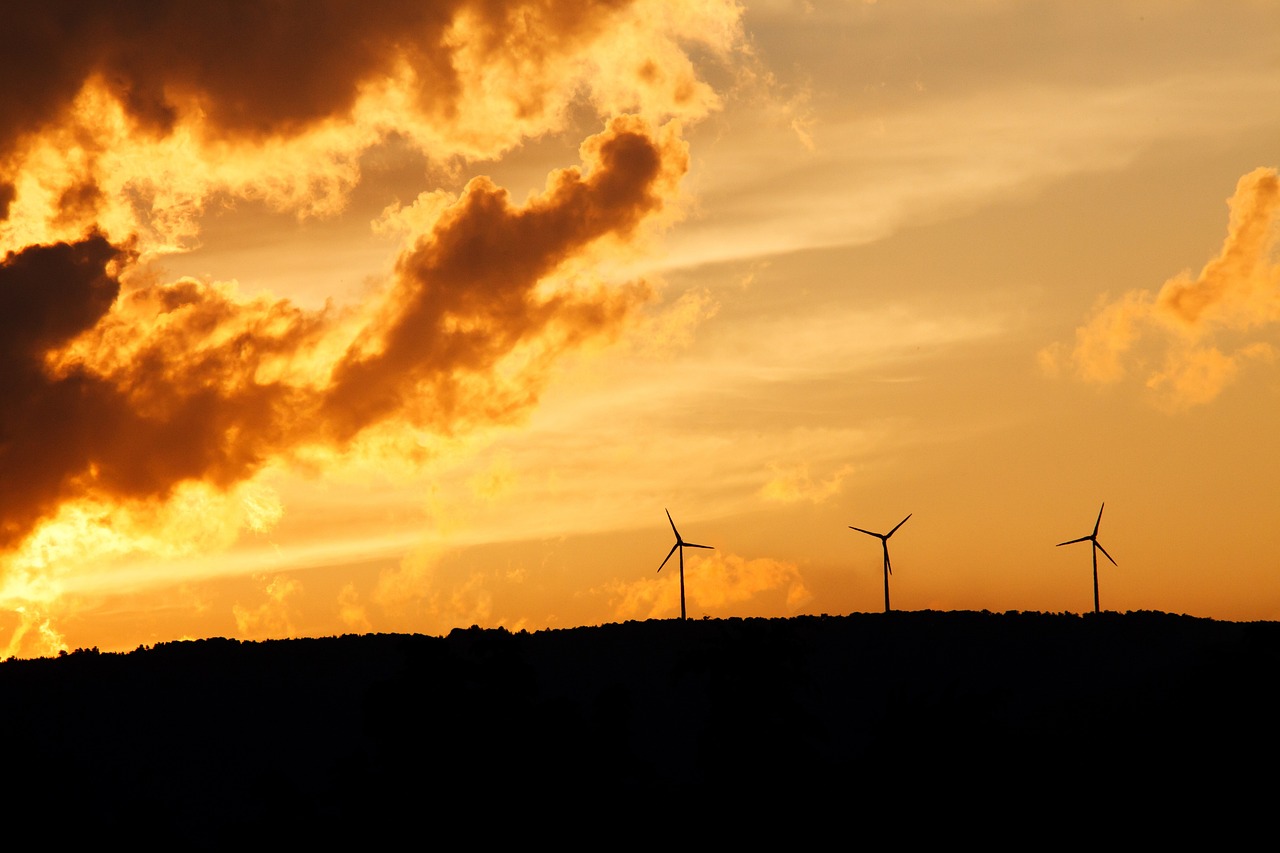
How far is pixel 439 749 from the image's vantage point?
82062mm

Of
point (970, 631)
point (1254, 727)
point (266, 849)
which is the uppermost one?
point (970, 631)

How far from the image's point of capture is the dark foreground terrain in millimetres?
82562

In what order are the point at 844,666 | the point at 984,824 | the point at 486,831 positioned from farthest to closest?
the point at 844,666 < the point at 984,824 < the point at 486,831

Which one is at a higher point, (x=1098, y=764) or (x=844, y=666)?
(x=844, y=666)

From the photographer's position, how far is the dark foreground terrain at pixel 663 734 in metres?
82.6

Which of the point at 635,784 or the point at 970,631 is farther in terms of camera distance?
the point at 970,631

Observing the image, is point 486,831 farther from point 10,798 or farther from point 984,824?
point 10,798

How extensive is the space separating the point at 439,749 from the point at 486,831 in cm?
497

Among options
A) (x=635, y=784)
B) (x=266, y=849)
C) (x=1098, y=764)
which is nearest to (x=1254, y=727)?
(x=1098, y=764)

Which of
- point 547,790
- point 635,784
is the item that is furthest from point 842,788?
point 635,784

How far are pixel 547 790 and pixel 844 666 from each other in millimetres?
98141

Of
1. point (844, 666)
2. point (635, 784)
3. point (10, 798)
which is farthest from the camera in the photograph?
point (844, 666)

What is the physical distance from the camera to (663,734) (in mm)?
163000

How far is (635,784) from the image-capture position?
131500 mm
